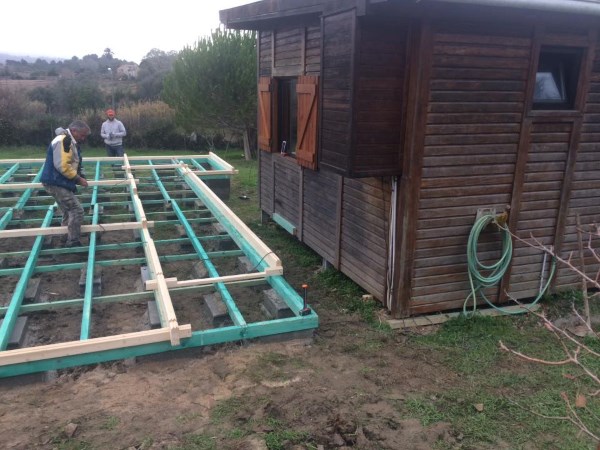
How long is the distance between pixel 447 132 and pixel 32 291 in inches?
178

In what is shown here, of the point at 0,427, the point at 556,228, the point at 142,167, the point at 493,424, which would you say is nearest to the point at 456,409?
the point at 493,424

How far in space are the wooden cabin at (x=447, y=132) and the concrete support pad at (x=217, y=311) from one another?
5.35 ft

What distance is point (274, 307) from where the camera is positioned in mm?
5215

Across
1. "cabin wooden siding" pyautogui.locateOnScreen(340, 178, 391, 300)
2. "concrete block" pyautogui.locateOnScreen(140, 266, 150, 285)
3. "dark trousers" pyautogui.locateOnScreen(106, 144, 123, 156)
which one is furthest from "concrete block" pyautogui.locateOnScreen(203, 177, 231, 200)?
"cabin wooden siding" pyautogui.locateOnScreen(340, 178, 391, 300)

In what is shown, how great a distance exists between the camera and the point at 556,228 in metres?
5.69

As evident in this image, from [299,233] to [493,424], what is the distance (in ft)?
13.6

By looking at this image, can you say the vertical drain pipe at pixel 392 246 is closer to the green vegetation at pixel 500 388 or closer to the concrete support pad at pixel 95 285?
the green vegetation at pixel 500 388

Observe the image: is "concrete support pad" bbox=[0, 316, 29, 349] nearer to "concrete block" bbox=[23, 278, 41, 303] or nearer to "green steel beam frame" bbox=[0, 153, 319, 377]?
"green steel beam frame" bbox=[0, 153, 319, 377]

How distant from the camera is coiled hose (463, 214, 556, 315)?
5.20 meters

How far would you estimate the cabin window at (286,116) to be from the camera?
7531mm

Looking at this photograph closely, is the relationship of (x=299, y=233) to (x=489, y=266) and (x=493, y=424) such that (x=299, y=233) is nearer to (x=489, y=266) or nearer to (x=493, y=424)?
(x=489, y=266)

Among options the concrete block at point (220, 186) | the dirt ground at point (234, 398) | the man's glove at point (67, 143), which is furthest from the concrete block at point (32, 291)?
the concrete block at point (220, 186)

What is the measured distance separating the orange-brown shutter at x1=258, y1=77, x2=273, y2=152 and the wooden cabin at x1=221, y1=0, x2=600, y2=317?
1.47 metres

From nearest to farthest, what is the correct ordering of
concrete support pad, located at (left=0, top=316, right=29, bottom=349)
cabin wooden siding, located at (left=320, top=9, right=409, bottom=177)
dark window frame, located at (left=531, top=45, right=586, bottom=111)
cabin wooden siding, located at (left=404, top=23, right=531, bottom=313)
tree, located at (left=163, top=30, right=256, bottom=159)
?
concrete support pad, located at (left=0, top=316, right=29, bottom=349) → cabin wooden siding, located at (left=320, top=9, right=409, bottom=177) → cabin wooden siding, located at (left=404, top=23, right=531, bottom=313) → dark window frame, located at (left=531, top=45, right=586, bottom=111) → tree, located at (left=163, top=30, right=256, bottom=159)
